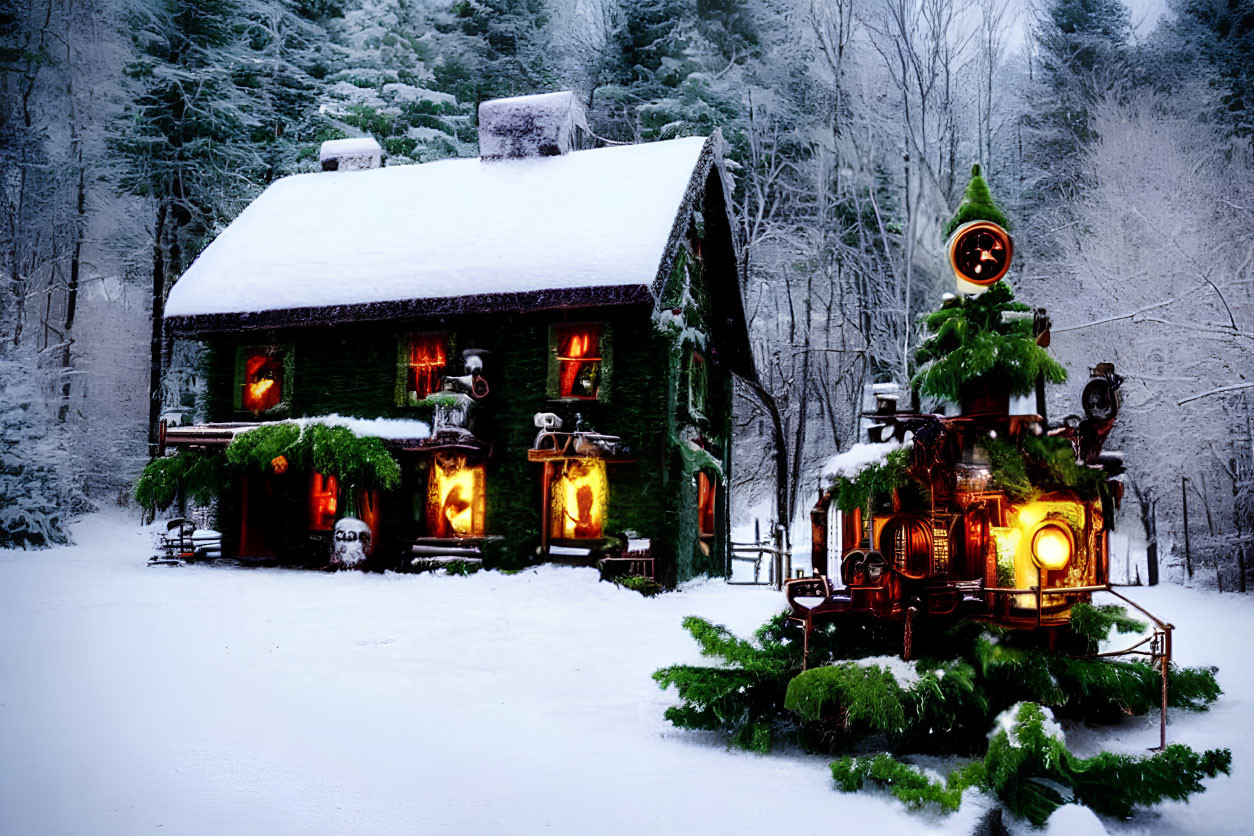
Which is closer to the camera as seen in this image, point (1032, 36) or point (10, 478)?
point (10, 478)

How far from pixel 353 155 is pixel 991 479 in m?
20.5

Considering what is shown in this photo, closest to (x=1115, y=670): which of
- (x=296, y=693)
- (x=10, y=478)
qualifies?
(x=296, y=693)

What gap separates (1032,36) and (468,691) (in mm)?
27307

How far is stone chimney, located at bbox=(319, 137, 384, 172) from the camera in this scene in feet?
78.4

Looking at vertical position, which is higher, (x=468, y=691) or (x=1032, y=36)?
(x=1032, y=36)

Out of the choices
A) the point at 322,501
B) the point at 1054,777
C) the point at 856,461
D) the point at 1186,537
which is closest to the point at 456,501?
the point at 322,501

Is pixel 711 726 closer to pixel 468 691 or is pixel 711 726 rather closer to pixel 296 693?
pixel 468 691

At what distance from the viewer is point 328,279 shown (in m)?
19.3

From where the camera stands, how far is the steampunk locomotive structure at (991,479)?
298 inches

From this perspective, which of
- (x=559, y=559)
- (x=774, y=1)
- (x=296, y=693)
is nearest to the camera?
(x=296, y=693)

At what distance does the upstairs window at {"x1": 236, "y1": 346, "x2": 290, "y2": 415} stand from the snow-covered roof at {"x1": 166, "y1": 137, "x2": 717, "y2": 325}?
4.16 ft

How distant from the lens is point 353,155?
942 inches

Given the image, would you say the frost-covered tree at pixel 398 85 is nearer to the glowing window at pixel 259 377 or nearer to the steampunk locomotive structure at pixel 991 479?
the glowing window at pixel 259 377

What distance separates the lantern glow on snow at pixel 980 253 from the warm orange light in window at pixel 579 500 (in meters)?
10.5
